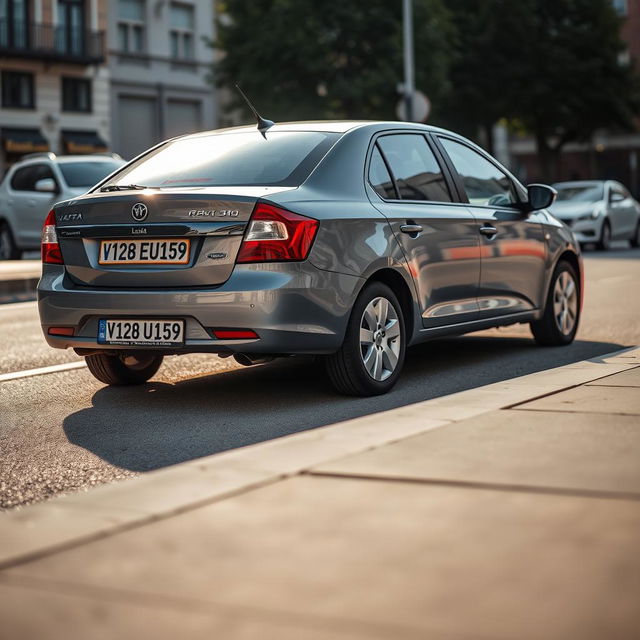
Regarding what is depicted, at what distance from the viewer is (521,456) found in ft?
15.4

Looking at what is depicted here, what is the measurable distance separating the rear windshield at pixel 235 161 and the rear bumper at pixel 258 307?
59cm

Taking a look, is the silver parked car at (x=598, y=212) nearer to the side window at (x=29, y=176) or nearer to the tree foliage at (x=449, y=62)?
the side window at (x=29, y=176)

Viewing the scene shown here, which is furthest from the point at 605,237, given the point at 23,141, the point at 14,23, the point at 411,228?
the point at 14,23

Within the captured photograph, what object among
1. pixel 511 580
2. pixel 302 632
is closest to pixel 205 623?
pixel 302 632

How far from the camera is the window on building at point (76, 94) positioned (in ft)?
151

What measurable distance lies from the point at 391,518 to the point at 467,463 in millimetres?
801

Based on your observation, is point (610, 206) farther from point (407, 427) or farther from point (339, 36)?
point (407, 427)

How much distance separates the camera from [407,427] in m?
5.28

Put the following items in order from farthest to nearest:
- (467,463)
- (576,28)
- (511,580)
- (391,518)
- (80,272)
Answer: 1. (576,28)
2. (80,272)
3. (467,463)
4. (391,518)
5. (511,580)

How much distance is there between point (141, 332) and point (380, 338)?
130 centimetres

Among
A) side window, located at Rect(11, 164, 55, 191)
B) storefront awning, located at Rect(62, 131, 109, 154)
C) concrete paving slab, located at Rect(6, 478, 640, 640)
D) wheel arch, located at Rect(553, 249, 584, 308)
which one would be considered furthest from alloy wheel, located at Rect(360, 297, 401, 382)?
storefront awning, located at Rect(62, 131, 109, 154)

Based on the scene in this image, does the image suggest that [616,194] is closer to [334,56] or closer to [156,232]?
[334,56]

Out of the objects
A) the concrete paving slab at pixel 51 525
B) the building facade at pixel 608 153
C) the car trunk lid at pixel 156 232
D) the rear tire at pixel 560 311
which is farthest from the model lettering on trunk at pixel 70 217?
the building facade at pixel 608 153

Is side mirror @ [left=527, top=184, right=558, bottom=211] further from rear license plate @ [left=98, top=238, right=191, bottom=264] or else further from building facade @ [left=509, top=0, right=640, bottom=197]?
building facade @ [left=509, top=0, right=640, bottom=197]
